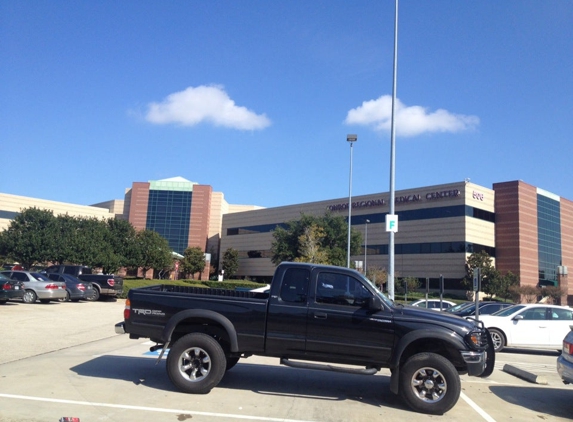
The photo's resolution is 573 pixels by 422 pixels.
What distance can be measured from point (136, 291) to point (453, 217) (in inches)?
2014

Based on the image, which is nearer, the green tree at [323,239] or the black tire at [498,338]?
the black tire at [498,338]

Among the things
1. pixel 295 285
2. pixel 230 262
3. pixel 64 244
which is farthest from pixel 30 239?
pixel 295 285

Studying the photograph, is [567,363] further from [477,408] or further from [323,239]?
[323,239]

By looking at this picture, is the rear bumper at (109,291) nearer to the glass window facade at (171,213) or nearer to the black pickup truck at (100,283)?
the black pickup truck at (100,283)

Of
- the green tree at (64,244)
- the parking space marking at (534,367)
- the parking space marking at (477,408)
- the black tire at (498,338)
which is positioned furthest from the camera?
the green tree at (64,244)

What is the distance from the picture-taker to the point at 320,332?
7590 mm

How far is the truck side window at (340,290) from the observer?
7.72m

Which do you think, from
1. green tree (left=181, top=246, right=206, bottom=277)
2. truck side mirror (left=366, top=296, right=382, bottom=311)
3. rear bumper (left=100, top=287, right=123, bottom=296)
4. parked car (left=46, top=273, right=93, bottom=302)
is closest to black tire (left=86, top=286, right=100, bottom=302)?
rear bumper (left=100, top=287, right=123, bottom=296)

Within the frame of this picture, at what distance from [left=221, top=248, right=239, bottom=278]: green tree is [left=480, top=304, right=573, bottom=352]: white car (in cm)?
6600

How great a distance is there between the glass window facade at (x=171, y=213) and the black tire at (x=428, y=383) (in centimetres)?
8135

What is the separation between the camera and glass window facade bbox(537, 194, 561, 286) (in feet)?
196

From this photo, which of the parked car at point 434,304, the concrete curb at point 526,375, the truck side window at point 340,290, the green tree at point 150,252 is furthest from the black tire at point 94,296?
the green tree at point 150,252

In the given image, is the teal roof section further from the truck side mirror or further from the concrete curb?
the truck side mirror

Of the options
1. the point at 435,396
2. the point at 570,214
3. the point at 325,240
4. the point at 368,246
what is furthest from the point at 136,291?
the point at 570,214
